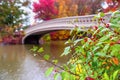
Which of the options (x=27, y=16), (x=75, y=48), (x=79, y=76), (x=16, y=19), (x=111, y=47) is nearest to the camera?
(x=111, y=47)

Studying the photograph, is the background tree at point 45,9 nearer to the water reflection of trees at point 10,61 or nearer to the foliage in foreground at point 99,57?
the water reflection of trees at point 10,61

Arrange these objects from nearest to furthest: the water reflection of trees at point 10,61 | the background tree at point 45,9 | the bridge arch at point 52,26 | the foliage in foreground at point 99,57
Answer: the foliage in foreground at point 99,57 < the water reflection of trees at point 10,61 < the bridge arch at point 52,26 < the background tree at point 45,9

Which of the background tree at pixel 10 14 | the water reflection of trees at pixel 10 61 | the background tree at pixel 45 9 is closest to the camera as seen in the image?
the water reflection of trees at pixel 10 61

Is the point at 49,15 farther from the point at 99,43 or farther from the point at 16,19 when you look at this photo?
the point at 99,43

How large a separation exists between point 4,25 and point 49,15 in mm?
6214

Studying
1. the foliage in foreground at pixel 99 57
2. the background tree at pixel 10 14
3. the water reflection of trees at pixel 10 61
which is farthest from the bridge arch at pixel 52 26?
the foliage in foreground at pixel 99 57

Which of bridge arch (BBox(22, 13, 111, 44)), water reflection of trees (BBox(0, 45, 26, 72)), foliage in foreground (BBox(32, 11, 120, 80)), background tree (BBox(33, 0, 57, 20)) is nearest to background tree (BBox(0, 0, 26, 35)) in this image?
bridge arch (BBox(22, 13, 111, 44))

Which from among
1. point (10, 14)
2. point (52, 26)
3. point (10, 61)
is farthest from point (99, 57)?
point (10, 14)

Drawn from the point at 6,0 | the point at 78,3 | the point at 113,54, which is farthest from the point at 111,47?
the point at 78,3

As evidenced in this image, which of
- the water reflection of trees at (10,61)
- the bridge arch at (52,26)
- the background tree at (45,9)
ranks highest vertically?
the background tree at (45,9)

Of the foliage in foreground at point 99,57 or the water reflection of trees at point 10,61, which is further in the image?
the water reflection of trees at point 10,61

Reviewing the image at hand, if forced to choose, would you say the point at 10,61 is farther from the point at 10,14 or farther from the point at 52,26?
the point at 10,14

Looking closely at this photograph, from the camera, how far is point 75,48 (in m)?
2.14

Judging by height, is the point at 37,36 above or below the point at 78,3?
below
